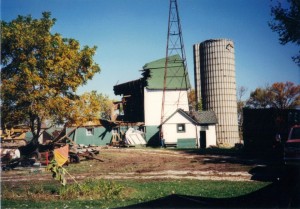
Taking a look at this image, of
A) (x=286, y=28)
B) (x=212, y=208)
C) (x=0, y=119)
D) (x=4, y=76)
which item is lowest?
(x=212, y=208)

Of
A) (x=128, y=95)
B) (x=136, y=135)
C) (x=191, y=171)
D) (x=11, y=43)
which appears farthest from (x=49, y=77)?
(x=128, y=95)

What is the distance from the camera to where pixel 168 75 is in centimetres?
4375

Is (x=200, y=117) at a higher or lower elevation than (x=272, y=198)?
higher

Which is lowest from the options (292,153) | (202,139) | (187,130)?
(202,139)

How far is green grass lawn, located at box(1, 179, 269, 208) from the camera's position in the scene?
30.5 feet

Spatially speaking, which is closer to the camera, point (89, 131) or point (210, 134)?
point (89, 131)

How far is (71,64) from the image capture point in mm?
22203

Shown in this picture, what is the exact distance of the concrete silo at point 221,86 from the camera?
43.8m

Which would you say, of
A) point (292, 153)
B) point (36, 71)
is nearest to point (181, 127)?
point (36, 71)

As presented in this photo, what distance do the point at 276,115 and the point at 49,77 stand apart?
20.0 metres

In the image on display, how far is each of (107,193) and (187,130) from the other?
29.0m

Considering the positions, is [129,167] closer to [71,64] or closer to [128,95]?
[71,64]

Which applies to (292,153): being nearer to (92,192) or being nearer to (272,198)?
(92,192)

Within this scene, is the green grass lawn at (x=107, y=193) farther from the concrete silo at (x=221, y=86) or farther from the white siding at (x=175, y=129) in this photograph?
the concrete silo at (x=221, y=86)
